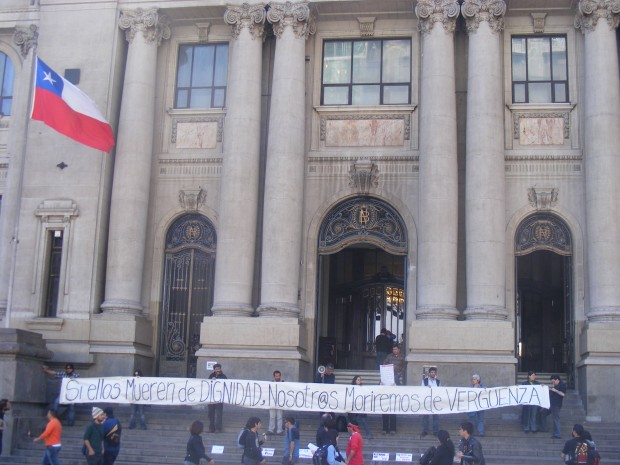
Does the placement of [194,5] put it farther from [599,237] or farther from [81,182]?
[599,237]

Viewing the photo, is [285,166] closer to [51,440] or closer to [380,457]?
[380,457]

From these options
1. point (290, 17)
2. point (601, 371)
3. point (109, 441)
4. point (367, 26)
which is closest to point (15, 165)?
point (290, 17)

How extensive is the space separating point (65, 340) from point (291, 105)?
374 inches

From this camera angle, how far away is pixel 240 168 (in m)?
27.8

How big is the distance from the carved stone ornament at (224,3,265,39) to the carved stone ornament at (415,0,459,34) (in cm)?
480

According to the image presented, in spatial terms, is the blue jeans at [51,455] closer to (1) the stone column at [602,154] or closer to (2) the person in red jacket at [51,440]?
(2) the person in red jacket at [51,440]

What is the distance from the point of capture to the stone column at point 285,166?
2705 cm

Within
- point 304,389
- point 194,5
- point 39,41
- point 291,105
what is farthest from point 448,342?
point 39,41

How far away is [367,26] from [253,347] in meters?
10.7

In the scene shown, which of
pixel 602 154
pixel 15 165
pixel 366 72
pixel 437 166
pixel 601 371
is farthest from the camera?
pixel 15 165

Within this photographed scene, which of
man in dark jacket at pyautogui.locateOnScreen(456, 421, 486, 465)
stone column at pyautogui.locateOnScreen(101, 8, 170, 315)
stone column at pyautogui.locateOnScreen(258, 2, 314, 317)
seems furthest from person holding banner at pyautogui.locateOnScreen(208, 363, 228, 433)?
man in dark jacket at pyautogui.locateOnScreen(456, 421, 486, 465)

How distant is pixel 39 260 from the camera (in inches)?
1117

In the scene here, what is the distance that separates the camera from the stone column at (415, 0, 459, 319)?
2623 centimetres

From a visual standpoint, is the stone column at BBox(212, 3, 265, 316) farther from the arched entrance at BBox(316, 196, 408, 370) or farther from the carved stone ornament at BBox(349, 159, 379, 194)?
the arched entrance at BBox(316, 196, 408, 370)
